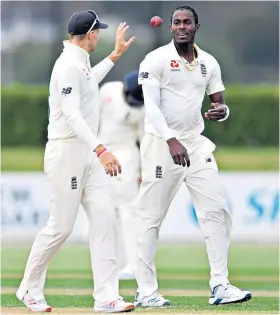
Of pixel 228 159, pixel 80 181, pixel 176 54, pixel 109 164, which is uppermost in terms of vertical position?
pixel 176 54

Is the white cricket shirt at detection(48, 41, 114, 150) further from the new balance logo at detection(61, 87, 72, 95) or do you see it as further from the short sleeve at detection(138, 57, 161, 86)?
the short sleeve at detection(138, 57, 161, 86)

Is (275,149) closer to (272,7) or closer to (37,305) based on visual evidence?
(272,7)

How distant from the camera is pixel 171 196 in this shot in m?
9.84

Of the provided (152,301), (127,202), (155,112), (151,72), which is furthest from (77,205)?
(127,202)

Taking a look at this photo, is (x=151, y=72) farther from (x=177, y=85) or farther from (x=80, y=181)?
(x=80, y=181)

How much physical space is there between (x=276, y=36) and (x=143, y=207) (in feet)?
97.8

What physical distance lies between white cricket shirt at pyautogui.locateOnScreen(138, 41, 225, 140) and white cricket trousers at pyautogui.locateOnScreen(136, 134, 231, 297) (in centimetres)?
14

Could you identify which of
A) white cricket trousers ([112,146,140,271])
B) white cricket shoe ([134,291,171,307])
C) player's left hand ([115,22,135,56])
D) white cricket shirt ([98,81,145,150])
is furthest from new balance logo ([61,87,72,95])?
white cricket trousers ([112,146,140,271])

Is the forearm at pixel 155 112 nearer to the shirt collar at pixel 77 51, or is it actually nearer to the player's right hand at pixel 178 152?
the player's right hand at pixel 178 152

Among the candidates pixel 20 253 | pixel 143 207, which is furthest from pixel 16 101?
pixel 143 207

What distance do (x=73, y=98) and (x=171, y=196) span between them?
1.40m

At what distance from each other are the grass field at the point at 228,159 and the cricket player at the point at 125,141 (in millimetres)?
14120

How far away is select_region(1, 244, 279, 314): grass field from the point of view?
9.72m

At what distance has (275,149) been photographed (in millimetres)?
29250
